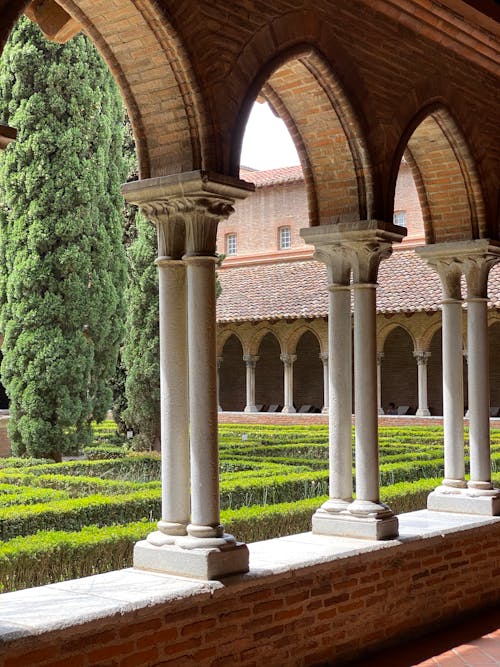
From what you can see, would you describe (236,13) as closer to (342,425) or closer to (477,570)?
(342,425)

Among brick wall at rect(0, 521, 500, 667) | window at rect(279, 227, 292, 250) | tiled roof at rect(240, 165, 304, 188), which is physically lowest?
brick wall at rect(0, 521, 500, 667)

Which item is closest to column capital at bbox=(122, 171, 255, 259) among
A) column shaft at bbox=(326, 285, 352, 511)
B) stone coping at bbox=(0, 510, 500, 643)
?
column shaft at bbox=(326, 285, 352, 511)

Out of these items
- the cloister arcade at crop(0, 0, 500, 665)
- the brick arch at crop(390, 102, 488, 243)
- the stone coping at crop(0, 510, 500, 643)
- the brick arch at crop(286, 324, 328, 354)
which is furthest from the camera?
the brick arch at crop(286, 324, 328, 354)

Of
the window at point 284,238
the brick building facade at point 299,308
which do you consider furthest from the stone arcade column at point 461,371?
the window at point 284,238

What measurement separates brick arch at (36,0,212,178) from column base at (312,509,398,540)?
2.62 m

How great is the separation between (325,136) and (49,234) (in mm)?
7362

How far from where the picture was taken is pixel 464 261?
26.2ft

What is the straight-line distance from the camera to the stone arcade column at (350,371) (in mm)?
6547

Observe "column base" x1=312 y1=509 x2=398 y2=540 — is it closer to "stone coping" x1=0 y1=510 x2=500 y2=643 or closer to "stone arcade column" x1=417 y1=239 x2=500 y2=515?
"stone coping" x1=0 y1=510 x2=500 y2=643

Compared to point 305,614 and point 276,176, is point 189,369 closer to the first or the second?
point 305,614

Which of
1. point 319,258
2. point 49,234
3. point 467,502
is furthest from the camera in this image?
point 49,234

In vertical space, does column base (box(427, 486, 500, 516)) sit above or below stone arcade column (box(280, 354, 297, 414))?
below

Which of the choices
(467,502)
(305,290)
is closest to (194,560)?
(467,502)

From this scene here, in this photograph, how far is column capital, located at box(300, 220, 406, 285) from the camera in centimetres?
668
